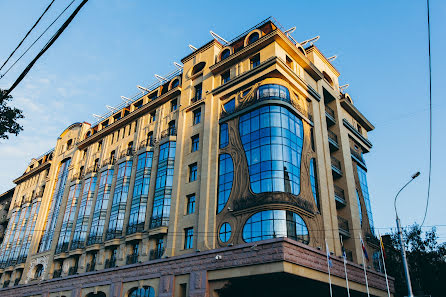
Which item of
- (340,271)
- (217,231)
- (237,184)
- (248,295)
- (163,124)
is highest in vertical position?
(163,124)

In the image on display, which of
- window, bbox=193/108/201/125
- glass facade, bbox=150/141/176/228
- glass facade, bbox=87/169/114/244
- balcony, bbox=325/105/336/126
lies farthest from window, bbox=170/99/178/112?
balcony, bbox=325/105/336/126

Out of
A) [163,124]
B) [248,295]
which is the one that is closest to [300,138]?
[248,295]

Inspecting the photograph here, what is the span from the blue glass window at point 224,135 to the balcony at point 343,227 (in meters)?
12.8

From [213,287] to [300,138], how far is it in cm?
1453

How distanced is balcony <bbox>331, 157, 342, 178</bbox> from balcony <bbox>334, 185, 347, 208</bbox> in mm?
1430

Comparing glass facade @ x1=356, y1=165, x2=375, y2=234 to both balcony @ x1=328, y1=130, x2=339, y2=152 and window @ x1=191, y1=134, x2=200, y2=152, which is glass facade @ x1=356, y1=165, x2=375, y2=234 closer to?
balcony @ x1=328, y1=130, x2=339, y2=152

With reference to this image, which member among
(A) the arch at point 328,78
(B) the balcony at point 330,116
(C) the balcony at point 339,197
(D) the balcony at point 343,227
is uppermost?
(A) the arch at point 328,78

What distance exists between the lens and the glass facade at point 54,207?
4909cm

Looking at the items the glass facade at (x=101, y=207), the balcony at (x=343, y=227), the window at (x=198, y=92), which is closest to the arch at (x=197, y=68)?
the window at (x=198, y=92)

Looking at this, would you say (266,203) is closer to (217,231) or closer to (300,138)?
(217,231)

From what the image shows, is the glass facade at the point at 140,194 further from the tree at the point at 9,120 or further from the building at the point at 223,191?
the tree at the point at 9,120

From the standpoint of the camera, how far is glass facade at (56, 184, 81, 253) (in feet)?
149

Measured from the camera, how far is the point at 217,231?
1198 inches

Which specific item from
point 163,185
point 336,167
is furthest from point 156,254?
point 336,167
